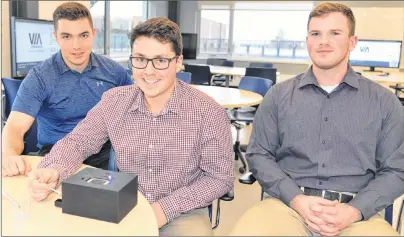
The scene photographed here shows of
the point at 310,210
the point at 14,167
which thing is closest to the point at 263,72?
the point at 310,210

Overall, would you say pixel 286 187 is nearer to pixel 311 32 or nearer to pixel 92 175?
pixel 311 32

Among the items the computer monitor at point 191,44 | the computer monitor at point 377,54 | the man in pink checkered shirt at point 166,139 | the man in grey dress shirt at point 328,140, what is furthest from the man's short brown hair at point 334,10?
the computer monitor at point 191,44

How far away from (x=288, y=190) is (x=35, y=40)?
116 inches

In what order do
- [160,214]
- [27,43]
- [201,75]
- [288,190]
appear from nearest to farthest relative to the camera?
[160,214]
[288,190]
[27,43]
[201,75]

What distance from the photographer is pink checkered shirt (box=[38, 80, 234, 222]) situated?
5.00 ft

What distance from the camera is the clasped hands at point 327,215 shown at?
4.75 feet

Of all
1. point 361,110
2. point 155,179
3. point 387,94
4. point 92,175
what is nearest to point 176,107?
point 155,179

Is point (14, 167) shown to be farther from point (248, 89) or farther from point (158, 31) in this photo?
point (248, 89)

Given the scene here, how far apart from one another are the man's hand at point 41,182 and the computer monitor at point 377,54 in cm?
631

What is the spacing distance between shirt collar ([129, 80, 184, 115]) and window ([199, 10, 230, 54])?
813 centimetres

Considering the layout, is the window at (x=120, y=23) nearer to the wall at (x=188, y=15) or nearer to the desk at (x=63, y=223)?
the wall at (x=188, y=15)

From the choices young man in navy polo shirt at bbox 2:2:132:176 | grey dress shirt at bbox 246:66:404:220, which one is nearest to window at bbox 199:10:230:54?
young man in navy polo shirt at bbox 2:2:132:176

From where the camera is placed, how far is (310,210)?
1526 mm

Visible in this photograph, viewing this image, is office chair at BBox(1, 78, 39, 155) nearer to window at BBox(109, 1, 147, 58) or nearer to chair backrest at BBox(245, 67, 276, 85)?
chair backrest at BBox(245, 67, 276, 85)
